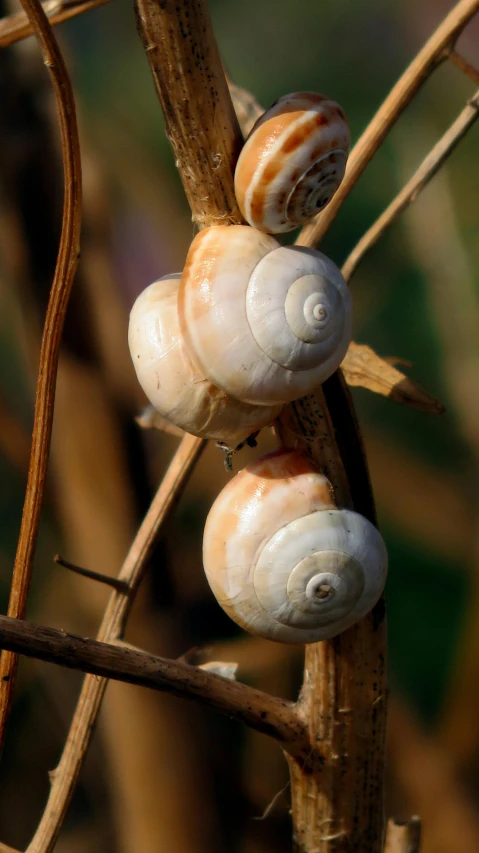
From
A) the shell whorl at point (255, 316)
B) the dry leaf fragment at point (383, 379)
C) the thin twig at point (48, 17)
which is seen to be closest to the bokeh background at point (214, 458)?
the thin twig at point (48, 17)

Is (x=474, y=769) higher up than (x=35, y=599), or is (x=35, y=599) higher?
(x=35, y=599)

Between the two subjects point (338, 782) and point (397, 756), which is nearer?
point (338, 782)

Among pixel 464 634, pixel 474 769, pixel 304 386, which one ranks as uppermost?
pixel 304 386

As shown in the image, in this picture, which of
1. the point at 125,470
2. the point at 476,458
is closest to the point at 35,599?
the point at 125,470

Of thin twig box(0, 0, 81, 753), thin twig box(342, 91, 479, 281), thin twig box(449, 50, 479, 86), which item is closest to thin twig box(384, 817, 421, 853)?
thin twig box(0, 0, 81, 753)

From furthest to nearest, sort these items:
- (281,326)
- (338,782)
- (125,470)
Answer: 1. (125,470)
2. (338,782)
3. (281,326)

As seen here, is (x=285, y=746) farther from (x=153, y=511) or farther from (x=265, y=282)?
(x=265, y=282)

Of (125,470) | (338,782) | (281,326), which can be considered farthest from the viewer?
(125,470)
